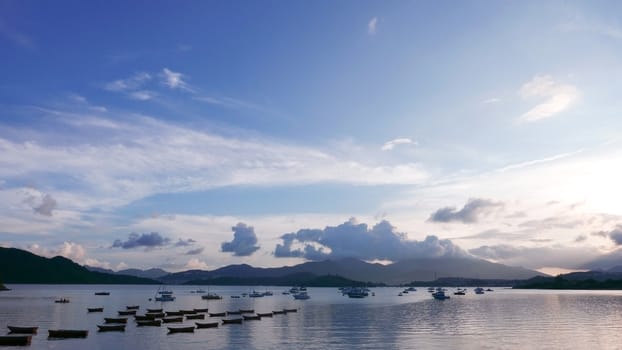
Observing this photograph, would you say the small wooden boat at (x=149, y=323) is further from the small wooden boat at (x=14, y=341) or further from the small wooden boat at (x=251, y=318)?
the small wooden boat at (x=14, y=341)

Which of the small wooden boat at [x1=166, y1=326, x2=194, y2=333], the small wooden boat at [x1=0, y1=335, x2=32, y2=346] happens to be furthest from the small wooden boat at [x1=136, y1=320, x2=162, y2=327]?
the small wooden boat at [x1=0, y1=335, x2=32, y2=346]

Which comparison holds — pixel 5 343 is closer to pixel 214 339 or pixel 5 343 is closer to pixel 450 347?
pixel 214 339

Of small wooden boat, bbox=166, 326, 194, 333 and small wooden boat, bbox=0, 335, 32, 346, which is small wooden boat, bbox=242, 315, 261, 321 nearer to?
small wooden boat, bbox=166, 326, 194, 333

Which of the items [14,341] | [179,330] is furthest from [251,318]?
[14,341]

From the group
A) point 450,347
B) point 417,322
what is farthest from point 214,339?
point 417,322

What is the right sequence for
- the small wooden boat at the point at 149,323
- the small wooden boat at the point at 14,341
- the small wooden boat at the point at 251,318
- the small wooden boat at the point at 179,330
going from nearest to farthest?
the small wooden boat at the point at 14,341
the small wooden boat at the point at 179,330
the small wooden boat at the point at 149,323
the small wooden boat at the point at 251,318

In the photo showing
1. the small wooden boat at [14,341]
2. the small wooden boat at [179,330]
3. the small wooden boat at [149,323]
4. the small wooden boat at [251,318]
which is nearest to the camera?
the small wooden boat at [14,341]

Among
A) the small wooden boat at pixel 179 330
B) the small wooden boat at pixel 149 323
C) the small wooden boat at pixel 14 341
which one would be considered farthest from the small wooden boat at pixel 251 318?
the small wooden boat at pixel 14 341

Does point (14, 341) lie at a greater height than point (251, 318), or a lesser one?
lesser

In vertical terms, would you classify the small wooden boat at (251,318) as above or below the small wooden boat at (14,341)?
above

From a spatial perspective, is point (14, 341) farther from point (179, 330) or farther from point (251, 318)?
point (251, 318)

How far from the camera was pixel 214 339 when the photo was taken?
6619cm

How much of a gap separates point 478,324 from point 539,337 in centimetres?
1931

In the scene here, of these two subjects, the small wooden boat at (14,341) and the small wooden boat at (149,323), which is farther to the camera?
the small wooden boat at (149,323)
